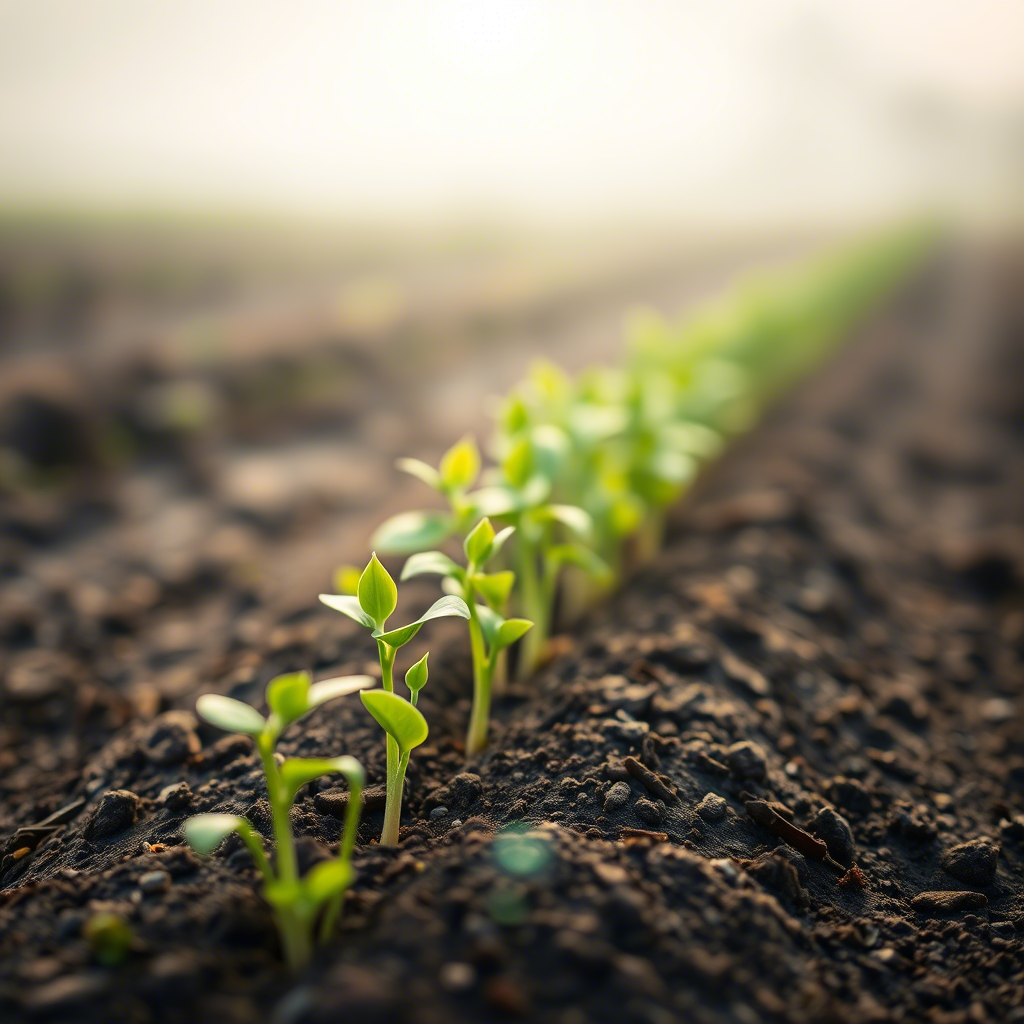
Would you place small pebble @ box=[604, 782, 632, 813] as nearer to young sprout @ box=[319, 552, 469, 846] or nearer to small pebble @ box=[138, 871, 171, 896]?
young sprout @ box=[319, 552, 469, 846]

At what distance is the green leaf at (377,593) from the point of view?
1.47 meters

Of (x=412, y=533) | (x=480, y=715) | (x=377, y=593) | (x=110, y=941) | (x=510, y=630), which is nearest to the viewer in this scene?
(x=110, y=941)

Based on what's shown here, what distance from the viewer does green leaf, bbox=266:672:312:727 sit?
1.13 meters

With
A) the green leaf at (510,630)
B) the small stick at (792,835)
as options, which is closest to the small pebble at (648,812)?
the small stick at (792,835)

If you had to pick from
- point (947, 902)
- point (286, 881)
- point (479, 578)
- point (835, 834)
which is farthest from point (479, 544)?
point (947, 902)

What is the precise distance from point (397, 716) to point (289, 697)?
27 cm

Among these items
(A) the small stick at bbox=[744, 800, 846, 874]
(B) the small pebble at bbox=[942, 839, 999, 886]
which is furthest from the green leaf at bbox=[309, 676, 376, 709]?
(B) the small pebble at bbox=[942, 839, 999, 886]

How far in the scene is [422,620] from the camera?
1.41 metres

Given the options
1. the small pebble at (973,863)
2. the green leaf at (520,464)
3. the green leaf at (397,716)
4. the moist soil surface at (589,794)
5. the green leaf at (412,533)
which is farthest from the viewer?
the green leaf at (520,464)

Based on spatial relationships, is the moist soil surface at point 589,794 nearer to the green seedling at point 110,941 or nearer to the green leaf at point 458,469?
the green seedling at point 110,941

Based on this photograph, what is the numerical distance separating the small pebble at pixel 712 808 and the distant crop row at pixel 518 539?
56 cm

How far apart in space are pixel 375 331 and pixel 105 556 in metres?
4.53

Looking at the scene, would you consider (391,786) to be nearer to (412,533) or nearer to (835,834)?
(412,533)

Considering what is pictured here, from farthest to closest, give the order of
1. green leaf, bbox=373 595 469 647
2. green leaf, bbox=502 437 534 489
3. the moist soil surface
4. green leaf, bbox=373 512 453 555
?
green leaf, bbox=502 437 534 489, green leaf, bbox=373 512 453 555, green leaf, bbox=373 595 469 647, the moist soil surface
